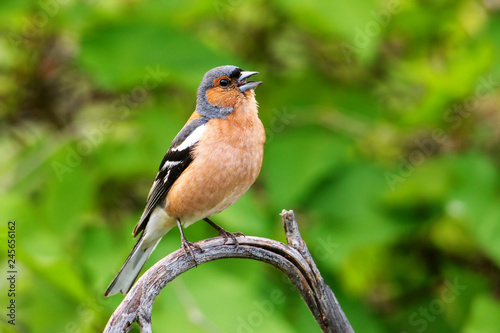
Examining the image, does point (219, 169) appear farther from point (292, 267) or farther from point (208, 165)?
point (292, 267)

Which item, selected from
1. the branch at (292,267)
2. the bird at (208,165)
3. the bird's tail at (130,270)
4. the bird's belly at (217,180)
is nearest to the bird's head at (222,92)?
the bird at (208,165)

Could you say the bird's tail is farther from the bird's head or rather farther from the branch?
Result: the bird's head

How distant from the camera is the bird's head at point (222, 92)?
310 cm

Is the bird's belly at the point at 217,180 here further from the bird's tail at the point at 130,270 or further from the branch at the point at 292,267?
the branch at the point at 292,267

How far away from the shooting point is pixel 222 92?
10.2 feet

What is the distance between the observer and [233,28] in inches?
198

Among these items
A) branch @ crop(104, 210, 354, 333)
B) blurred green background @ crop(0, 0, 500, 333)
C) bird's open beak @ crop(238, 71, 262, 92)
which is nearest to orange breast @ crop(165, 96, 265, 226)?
bird's open beak @ crop(238, 71, 262, 92)

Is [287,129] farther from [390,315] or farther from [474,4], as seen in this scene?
[474,4]

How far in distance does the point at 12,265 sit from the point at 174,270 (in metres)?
1.85

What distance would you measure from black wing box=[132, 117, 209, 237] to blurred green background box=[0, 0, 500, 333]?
624 mm

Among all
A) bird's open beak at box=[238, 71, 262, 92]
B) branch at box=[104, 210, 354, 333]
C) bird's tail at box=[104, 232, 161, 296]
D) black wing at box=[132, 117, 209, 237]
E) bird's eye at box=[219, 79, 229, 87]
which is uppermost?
bird's eye at box=[219, 79, 229, 87]

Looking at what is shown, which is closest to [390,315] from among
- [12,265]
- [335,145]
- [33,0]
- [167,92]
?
[335,145]

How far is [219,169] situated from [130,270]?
0.69 metres

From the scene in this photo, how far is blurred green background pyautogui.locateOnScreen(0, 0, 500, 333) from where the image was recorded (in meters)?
3.75
